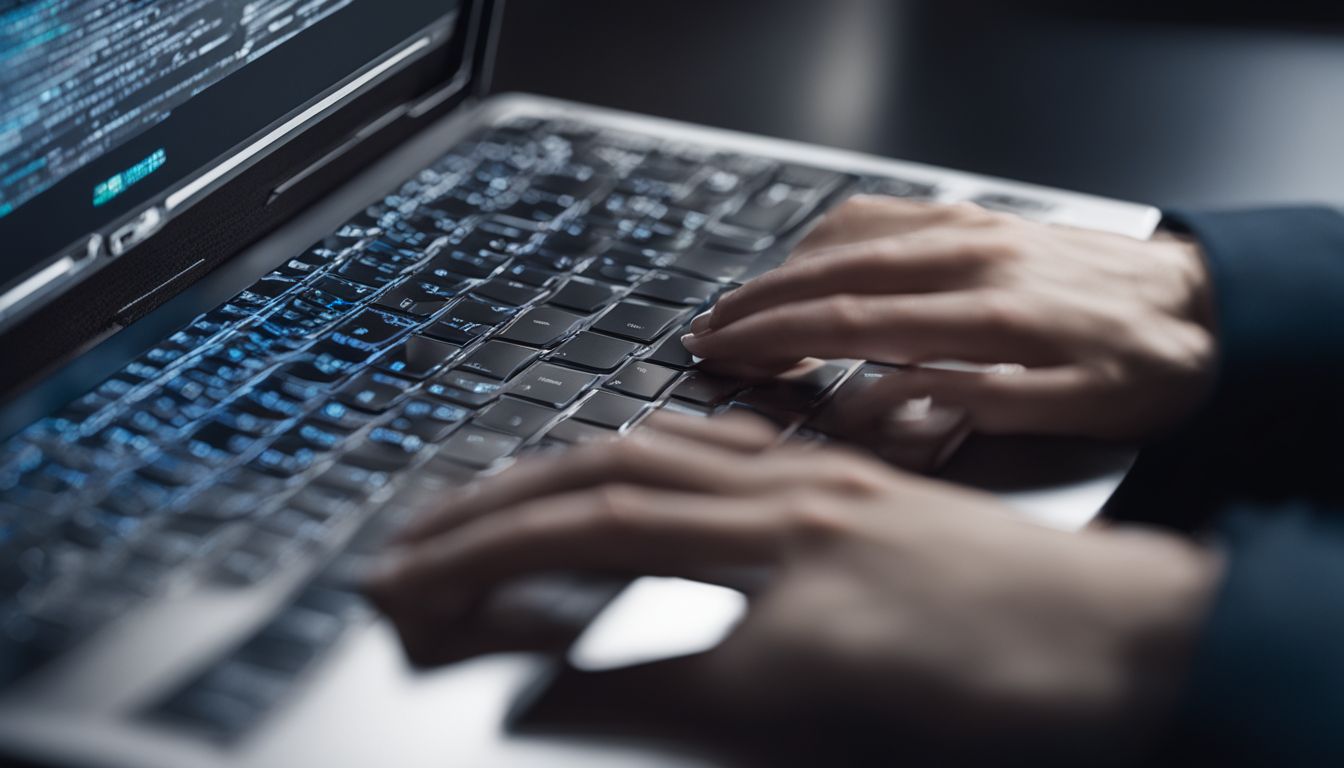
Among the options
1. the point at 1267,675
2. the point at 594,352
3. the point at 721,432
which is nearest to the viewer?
the point at 1267,675

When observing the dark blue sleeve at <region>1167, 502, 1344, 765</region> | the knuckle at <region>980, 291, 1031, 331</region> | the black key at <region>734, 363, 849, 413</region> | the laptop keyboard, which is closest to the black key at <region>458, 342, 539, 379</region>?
the laptop keyboard

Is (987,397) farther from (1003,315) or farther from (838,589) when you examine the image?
(838,589)

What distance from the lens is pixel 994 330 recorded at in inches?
22.4

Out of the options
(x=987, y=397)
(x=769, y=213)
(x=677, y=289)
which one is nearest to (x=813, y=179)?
(x=769, y=213)

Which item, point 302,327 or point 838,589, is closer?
point 838,589

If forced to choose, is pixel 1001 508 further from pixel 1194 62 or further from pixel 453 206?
pixel 1194 62

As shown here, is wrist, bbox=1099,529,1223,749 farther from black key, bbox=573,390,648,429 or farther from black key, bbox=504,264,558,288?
black key, bbox=504,264,558,288

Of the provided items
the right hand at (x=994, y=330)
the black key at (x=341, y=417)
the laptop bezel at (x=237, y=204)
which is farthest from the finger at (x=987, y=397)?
the laptop bezel at (x=237, y=204)

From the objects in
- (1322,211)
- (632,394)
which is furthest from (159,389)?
(1322,211)

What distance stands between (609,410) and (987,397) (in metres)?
0.17

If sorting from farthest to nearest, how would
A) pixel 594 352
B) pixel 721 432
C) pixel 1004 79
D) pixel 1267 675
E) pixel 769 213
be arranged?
pixel 1004 79 → pixel 769 213 → pixel 594 352 → pixel 721 432 → pixel 1267 675

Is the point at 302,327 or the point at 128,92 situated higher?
the point at 128,92

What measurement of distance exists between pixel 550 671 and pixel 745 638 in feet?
0.23

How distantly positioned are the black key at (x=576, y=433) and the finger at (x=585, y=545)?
0.30 ft
